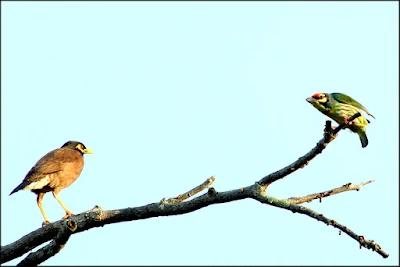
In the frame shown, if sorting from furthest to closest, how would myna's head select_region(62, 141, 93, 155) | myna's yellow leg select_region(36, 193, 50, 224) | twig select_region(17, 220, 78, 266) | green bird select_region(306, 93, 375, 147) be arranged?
myna's head select_region(62, 141, 93, 155) < myna's yellow leg select_region(36, 193, 50, 224) < green bird select_region(306, 93, 375, 147) < twig select_region(17, 220, 78, 266)

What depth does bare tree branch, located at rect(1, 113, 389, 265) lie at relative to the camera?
3.86m

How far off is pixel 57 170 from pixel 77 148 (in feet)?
3.64

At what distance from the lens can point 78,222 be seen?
15.2 feet

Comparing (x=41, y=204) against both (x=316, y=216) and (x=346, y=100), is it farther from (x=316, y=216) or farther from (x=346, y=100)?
(x=316, y=216)

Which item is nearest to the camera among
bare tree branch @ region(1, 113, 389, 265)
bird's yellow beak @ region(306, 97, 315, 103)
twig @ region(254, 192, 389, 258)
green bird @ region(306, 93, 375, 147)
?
twig @ region(254, 192, 389, 258)

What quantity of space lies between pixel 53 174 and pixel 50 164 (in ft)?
0.48

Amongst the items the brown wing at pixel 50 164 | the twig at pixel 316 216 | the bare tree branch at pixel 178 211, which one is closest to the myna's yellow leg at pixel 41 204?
the brown wing at pixel 50 164

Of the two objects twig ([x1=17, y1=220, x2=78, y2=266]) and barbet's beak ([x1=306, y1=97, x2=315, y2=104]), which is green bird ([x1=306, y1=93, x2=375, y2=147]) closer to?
barbet's beak ([x1=306, y1=97, x2=315, y2=104])

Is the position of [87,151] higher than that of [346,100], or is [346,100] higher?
[87,151]

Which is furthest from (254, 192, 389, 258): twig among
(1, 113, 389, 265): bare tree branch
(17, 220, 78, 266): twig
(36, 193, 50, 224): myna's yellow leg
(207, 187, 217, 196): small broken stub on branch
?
(36, 193, 50, 224): myna's yellow leg

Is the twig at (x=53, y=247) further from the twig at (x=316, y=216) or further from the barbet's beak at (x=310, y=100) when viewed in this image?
the barbet's beak at (x=310, y=100)

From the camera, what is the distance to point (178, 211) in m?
4.20

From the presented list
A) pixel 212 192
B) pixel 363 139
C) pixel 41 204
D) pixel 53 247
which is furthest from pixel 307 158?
pixel 41 204

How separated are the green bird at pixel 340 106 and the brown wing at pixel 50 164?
4.38 m
